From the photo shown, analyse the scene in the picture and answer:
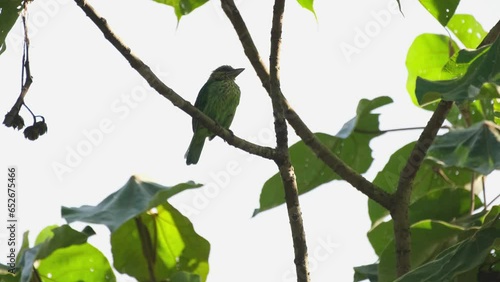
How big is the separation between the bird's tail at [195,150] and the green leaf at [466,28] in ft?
8.25

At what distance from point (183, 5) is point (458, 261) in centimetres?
147

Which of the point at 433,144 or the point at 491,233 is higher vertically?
the point at 433,144

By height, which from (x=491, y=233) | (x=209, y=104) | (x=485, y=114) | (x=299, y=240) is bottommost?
(x=491, y=233)

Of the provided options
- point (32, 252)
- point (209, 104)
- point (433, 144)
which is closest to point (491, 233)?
point (433, 144)

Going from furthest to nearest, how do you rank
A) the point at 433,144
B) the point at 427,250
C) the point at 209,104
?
the point at 209,104
the point at 427,250
the point at 433,144

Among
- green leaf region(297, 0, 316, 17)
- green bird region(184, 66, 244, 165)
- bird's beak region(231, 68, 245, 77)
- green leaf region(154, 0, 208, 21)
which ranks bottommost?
green leaf region(297, 0, 316, 17)

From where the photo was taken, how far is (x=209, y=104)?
631 centimetres

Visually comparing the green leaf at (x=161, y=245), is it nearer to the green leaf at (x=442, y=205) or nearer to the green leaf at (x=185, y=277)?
the green leaf at (x=185, y=277)

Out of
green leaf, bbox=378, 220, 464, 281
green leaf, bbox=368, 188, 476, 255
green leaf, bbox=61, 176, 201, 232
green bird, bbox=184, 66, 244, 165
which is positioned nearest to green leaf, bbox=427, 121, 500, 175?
green leaf, bbox=378, 220, 464, 281

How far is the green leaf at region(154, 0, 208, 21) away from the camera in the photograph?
3308 millimetres

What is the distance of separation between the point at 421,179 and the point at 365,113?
427 millimetres

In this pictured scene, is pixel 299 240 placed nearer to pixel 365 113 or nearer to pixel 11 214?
pixel 365 113

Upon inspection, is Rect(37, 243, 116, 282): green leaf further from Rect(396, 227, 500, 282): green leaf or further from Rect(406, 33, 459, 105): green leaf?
Rect(406, 33, 459, 105): green leaf

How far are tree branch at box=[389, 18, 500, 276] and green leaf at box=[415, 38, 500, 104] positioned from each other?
1.80 feet
